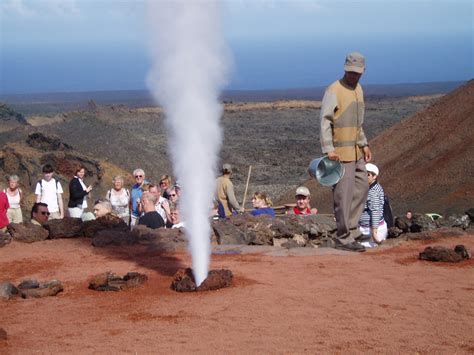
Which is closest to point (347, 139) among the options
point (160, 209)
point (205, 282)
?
point (205, 282)

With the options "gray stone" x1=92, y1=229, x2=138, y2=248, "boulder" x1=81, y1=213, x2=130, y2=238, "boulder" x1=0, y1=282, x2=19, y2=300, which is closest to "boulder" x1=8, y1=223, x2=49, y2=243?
"boulder" x1=81, y1=213, x2=130, y2=238

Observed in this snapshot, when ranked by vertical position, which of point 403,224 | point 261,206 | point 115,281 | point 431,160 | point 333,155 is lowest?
point 403,224

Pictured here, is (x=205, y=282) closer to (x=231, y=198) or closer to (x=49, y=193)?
(x=231, y=198)

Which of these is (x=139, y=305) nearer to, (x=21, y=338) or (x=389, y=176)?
(x=21, y=338)

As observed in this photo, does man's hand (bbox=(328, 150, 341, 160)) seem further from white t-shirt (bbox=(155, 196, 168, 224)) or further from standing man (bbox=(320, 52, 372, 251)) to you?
white t-shirt (bbox=(155, 196, 168, 224))

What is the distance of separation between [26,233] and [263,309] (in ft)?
16.5

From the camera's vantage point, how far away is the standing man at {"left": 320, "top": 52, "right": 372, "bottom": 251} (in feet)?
33.4

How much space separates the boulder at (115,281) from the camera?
8.52 meters

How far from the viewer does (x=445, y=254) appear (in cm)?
961

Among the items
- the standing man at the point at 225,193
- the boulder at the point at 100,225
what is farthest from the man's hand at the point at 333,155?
the standing man at the point at 225,193

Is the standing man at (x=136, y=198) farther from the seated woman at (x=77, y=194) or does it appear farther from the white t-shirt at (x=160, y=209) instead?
the seated woman at (x=77, y=194)

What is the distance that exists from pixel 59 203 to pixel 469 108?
11682 millimetres

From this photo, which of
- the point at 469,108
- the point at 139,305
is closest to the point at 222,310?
the point at 139,305

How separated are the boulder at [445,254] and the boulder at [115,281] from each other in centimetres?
300
